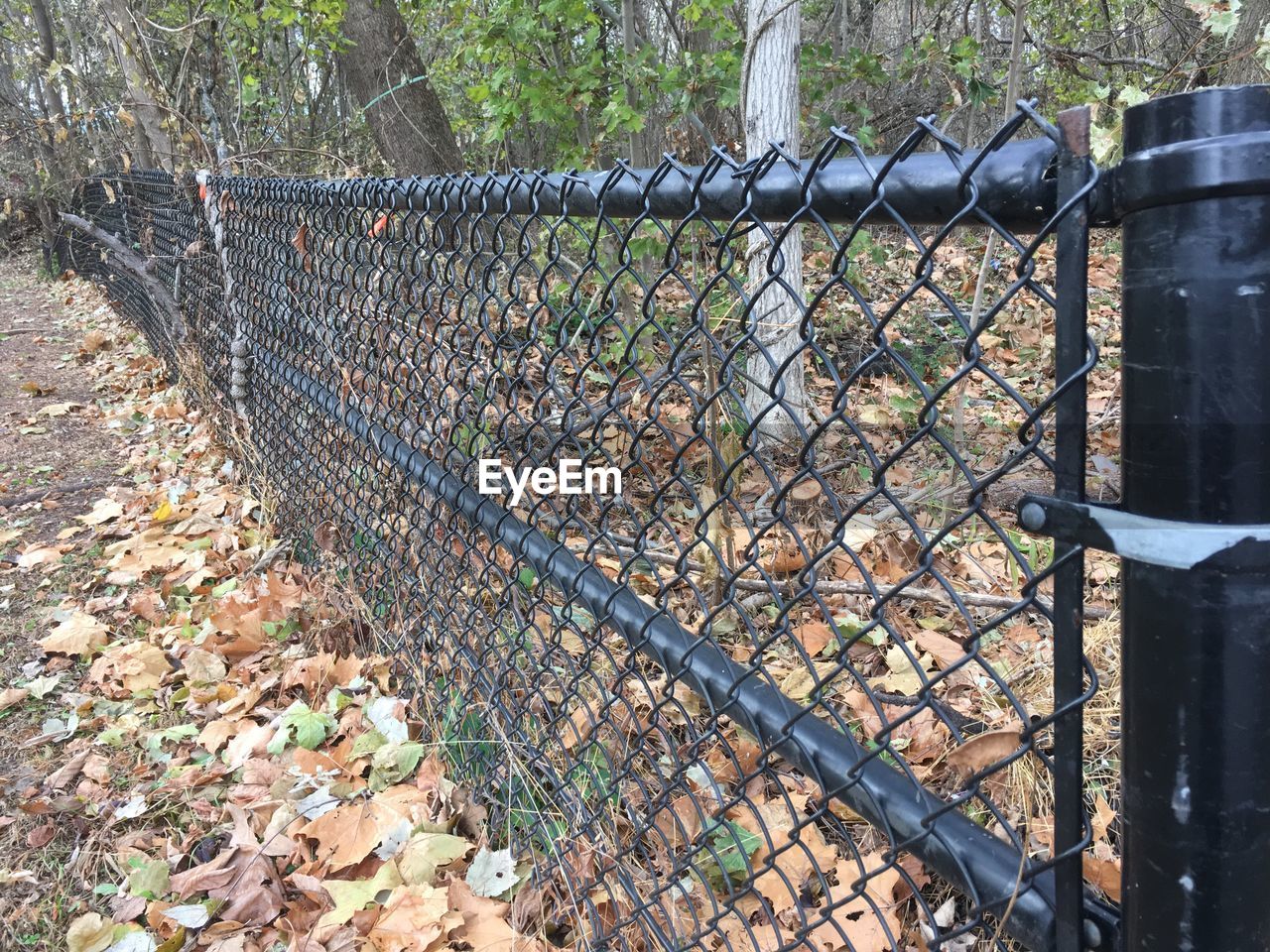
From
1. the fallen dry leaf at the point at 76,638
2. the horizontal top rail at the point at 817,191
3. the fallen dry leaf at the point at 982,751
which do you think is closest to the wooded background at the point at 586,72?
the horizontal top rail at the point at 817,191

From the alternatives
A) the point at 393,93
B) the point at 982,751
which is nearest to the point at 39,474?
the point at 393,93

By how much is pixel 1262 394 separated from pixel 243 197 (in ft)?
14.0

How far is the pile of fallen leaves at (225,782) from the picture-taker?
2201mm

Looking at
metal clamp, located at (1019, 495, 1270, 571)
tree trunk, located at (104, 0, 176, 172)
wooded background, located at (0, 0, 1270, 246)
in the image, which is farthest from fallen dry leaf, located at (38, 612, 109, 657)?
metal clamp, located at (1019, 495, 1270, 571)

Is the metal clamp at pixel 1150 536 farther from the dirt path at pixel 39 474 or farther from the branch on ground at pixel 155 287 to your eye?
the branch on ground at pixel 155 287

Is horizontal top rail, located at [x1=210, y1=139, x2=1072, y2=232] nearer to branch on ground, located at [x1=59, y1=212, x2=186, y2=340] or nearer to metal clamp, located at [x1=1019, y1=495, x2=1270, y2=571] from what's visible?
metal clamp, located at [x1=1019, y1=495, x2=1270, y2=571]

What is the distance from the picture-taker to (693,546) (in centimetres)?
147

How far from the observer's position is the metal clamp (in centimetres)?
72

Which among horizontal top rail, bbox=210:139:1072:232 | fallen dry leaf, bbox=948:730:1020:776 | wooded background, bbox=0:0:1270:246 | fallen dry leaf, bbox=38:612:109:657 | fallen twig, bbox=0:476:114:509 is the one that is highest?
wooded background, bbox=0:0:1270:246

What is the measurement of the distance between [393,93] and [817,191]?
7.48 metres

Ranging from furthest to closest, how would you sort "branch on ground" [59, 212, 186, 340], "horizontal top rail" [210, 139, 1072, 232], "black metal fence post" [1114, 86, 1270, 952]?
1. "branch on ground" [59, 212, 186, 340]
2. "horizontal top rail" [210, 139, 1072, 232]
3. "black metal fence post" [1114, 86, 1270, 952]

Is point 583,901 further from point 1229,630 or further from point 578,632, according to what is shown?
point 1229,630

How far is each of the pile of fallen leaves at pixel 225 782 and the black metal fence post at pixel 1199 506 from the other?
1665mm

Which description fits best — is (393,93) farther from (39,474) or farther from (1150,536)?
(1150,536)
